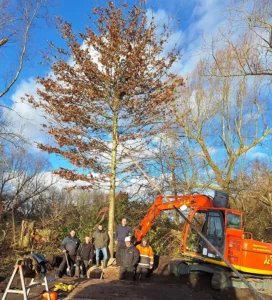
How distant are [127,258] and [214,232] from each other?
2.95m

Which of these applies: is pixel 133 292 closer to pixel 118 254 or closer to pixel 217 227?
pixel 118 254

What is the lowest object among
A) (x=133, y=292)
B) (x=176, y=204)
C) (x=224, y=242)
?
(x=133, y=292)

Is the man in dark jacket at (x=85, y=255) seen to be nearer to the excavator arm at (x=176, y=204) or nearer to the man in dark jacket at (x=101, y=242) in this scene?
the man in dark jacket at (x=101, y=242)

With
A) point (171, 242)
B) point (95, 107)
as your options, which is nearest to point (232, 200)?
point (171, 242)

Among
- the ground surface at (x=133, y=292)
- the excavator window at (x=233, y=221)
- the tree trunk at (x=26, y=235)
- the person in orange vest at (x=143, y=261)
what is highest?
the excavator window at (x=233, y=221)

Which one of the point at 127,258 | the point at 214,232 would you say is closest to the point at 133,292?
the point at 127,258

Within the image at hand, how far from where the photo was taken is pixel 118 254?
12.2 m

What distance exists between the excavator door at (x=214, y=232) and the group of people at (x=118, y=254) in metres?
2.05

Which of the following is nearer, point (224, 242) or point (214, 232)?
point (224, 242)

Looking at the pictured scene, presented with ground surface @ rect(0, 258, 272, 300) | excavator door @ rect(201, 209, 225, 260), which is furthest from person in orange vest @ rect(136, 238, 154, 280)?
excavator door @ rect(201, 209, 225, 260)

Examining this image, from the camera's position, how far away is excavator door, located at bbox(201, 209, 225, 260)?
1112cm

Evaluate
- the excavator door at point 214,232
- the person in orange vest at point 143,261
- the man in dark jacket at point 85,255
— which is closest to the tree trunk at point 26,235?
the man in dark jacket at point 85,255

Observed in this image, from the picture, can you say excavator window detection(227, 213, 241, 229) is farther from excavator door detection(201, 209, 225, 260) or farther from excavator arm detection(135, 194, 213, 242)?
excavator arm detection(135, 194, 213, 242)

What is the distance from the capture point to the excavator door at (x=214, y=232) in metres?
11.1
